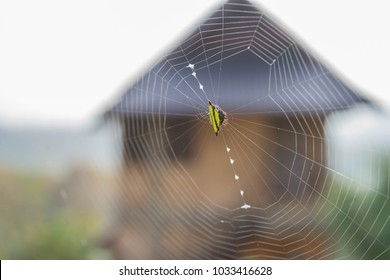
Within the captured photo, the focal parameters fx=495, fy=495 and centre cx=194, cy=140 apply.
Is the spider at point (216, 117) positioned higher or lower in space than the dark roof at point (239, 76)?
lower

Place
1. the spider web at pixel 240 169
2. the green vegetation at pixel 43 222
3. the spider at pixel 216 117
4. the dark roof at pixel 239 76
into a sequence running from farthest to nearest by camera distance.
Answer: the green vegetation at pixel 43 222 < the spider web at pixel 240 169 < the dark roof at pixel 239 76 < the spider at pixel 216 117

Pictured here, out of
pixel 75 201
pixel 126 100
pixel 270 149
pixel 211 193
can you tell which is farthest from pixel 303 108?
pixel 75 201

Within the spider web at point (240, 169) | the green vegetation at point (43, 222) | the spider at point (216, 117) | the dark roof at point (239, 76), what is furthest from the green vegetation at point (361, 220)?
the green vegetation at point (43, 222)

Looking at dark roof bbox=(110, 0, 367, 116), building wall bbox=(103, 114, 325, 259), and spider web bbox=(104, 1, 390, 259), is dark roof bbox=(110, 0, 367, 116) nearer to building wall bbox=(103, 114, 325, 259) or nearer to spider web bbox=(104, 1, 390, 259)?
spider web bbox=(104, 1, 390, 259)

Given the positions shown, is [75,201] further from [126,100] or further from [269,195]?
[269,195]

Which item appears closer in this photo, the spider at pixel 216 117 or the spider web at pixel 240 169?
the spider at pixel 216 117

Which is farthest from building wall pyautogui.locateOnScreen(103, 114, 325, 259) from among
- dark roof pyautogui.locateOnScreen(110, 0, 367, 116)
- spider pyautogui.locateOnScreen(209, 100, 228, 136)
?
spider pyautogui.locateOnScreen(209, 100, 228, 136)

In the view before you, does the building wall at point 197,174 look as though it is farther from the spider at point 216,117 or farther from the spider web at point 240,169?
the spider at point 216,117

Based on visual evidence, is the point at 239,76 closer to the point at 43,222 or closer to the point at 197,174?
the point at 197,174
